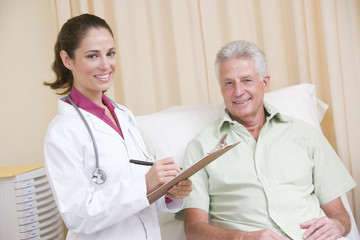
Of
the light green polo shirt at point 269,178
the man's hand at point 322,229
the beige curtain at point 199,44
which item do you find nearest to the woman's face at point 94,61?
the light green polo shirt at point 269,178

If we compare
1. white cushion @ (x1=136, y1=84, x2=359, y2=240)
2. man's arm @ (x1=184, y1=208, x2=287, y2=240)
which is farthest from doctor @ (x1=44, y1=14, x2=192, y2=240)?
white cushion @ (x1=136, y1=84, x2=359, y2=240)

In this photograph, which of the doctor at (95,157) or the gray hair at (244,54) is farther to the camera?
the gray hair at (244,54)

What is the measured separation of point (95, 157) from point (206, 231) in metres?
0.52

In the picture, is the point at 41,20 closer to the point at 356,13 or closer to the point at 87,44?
the point at 87,44

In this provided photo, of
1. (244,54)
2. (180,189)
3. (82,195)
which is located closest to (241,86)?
(244,54)

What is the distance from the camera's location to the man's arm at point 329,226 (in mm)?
1587

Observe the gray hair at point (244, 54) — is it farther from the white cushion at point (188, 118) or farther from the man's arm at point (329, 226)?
the man's arm at point (329, 226)

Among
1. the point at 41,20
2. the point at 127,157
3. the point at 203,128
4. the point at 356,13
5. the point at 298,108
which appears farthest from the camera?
the point at 41,20

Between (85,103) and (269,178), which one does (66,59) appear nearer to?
(85,103)

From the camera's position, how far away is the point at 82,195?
125 centimetres

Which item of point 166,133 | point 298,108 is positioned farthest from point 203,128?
point 298,108

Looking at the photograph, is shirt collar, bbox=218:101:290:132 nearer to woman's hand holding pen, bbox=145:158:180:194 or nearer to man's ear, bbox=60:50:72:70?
woman's hand holding pen, bbox=145:158:180:194

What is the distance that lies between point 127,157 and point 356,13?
4.84 feet

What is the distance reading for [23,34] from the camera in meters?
2.59
